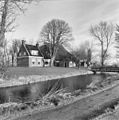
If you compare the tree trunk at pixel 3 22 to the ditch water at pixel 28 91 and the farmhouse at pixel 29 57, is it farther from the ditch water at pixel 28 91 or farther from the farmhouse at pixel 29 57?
the farmhouse at pixel 29 57

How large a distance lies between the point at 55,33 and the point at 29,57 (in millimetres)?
10436

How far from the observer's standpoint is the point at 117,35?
97.9ft

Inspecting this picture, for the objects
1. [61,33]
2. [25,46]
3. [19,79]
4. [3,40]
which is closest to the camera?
[3,40]

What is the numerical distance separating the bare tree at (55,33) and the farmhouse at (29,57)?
5.21 m

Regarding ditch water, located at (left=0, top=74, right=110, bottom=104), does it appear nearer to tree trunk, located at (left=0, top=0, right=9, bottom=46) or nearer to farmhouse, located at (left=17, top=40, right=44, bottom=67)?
tree trunk, located at (left=0, top=0, right=9, bottom=46)

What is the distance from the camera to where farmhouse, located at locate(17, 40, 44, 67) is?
125 feet

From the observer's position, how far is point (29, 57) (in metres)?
37.8

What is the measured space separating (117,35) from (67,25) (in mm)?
14705

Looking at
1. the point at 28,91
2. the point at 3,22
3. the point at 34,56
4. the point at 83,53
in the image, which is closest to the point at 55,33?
the point at 34,56

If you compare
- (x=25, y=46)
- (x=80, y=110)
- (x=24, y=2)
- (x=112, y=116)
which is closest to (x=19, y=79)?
(x=24, y=2)

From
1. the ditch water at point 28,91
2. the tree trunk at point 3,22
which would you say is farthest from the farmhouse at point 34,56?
the tree trunk at point 3,22

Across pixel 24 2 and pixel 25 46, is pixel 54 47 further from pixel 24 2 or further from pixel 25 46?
pixel 24 2

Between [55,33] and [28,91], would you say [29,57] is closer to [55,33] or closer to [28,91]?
[55,33]

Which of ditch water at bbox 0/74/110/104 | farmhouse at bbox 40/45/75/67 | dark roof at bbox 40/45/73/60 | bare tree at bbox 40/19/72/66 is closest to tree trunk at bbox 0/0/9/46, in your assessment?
ditch water at bbox 0/74/110/104
